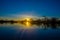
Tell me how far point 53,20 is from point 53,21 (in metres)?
1.96

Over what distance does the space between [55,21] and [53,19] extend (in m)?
3.77

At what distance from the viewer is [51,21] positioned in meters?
97.0

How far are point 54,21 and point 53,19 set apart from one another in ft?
9.37

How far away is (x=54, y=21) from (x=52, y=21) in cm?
172

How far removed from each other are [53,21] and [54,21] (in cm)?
95

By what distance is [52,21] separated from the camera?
96.3 meters

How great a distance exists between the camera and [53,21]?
96.0 m

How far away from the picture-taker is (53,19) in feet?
306

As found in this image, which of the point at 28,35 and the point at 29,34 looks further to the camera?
the point at 29,34

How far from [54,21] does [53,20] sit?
5.45 feet

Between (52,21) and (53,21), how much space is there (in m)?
0.80

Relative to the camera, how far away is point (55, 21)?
95.9 metres

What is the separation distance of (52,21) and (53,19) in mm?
3454

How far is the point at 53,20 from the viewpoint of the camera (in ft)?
309
